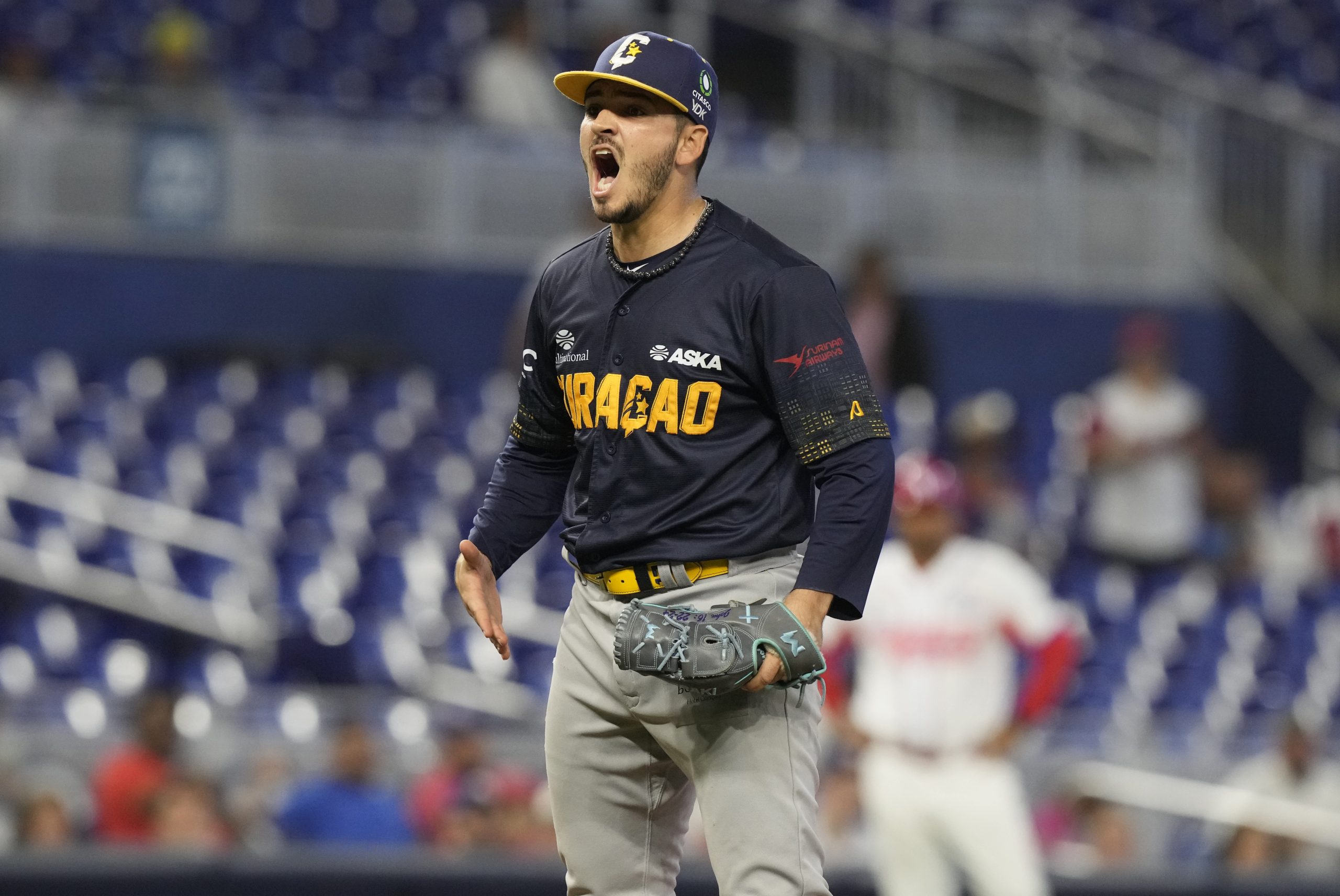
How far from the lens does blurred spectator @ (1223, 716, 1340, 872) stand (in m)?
7.40

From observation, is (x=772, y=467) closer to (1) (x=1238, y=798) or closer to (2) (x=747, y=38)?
(1) (x=1238, y=798)

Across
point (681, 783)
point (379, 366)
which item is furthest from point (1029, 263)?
point (681, 783)

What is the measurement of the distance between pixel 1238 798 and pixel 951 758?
2.60 meters

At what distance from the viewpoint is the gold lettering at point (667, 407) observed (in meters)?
3.07

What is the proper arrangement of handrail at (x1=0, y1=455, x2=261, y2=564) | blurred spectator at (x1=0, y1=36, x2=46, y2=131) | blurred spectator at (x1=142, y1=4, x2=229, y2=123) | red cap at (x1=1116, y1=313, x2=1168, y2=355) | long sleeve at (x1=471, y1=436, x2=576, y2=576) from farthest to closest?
blurred spectator at (x1=142, y1=4, x2=229, y2=123)
blurred spectator at (x1=0, y1=36, x2=46, y2=131)
red cap at (x1=1116, y1=313, x2=1168, y2=355)
handrail at (x1=0, y1=455, x2=261, y2=564)
long sleeve at (x1=471, y1=436, x2=576, y2=576)

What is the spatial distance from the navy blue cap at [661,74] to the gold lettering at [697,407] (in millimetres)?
418

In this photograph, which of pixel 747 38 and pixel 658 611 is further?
pixel 747 38

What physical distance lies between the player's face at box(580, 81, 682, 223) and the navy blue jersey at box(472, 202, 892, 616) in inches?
5.2

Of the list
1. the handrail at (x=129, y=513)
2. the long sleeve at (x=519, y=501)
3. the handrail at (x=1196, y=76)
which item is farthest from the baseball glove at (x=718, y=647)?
the handrail at (x=1196, y=76)

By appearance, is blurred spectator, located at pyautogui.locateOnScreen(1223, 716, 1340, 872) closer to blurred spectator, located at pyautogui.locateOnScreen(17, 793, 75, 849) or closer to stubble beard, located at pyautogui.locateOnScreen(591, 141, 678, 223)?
blurred spectator, located at pyautogui.locateOnScreen(17, 793, 75, 849)

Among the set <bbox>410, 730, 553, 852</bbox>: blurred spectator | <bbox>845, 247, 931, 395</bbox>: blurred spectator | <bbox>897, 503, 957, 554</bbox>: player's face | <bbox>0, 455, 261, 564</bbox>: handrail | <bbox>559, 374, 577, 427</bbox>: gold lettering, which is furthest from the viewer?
<bbox>845, 247, 931, 395</bbox>: blurred spectator

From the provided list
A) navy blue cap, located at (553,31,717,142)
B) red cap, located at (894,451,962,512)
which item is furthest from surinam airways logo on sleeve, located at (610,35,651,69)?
red cap, located at (894,451,962,512)

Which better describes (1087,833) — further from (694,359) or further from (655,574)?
(694,359)

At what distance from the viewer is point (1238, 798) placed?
7973 millimetres
